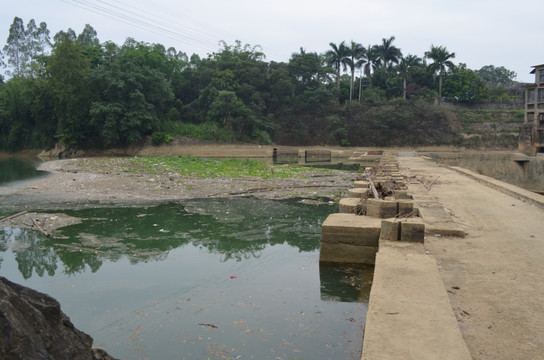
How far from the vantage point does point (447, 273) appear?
18.0ft

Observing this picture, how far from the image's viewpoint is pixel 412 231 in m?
6.41

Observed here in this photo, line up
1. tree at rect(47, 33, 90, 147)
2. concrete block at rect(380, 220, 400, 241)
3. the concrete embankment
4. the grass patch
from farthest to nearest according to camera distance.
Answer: tree at rect(47, 33, 90, 147) → the grass patch → concrete block at rect(380, 220, 400, 241) → the concrete embankment

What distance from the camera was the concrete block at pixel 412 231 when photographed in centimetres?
637

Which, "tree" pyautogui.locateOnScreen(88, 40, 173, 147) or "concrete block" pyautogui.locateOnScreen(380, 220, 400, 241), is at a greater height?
"tree" pyautogui.locateOnScreen(88, 40, 173, 147)

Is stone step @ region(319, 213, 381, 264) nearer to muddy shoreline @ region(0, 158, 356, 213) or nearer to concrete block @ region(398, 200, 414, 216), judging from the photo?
concrete block @ region(398, 200, 414, 216)

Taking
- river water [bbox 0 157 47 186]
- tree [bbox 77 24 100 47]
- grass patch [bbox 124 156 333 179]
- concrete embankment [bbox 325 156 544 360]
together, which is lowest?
river water [bbox 0 157 47 186]

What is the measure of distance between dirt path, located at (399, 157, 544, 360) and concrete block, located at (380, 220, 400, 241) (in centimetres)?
53

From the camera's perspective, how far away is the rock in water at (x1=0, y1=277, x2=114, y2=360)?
8.26ft

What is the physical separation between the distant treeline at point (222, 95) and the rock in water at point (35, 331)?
141ft

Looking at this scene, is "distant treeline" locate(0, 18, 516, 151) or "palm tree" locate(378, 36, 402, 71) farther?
"palm tree" locate(378, 36, 402, 71)

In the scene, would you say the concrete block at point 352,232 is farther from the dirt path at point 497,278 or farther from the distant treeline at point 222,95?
the distant treeline at point 222,95

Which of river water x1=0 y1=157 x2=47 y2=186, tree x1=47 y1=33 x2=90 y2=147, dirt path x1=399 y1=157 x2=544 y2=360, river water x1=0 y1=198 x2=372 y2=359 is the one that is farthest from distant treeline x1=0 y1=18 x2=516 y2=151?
dirt path x1=399 y1=157 x2=544 y2=360

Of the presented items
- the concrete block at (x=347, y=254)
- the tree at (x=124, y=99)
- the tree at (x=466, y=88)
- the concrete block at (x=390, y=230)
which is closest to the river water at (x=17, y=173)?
the tree at (x=124, y=99)

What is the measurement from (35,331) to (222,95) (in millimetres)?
49485
